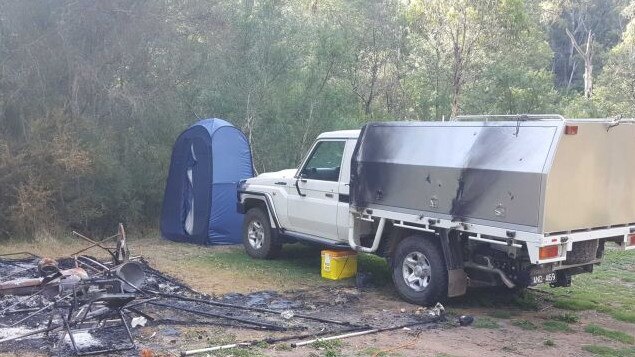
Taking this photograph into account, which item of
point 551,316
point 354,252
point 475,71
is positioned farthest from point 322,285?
point 475,71

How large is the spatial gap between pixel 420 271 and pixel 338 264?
1.61m

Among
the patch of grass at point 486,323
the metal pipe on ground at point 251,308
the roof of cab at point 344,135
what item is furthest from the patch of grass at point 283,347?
the roof of cab at point 344,135

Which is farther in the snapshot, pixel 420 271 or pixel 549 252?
pixel 420 271

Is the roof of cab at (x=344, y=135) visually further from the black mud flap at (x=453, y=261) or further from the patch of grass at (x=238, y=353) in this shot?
the patch of grass at (x=238, y=353)

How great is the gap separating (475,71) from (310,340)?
55.9 feet

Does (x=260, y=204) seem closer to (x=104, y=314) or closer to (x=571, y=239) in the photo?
(x=104, y=314)

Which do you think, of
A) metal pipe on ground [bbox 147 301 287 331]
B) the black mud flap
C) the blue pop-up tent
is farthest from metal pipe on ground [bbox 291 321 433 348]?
the blue pop-up tent

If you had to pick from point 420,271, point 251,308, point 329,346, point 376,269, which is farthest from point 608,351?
point 376,269

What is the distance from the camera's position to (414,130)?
27.5ft

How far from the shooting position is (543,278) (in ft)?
24.8

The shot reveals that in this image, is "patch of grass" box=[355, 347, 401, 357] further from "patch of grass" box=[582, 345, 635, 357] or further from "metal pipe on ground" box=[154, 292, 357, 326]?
"patch of grass" box=[582, 345, 635, 357]

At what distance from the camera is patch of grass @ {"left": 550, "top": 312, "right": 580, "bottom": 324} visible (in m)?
7.62

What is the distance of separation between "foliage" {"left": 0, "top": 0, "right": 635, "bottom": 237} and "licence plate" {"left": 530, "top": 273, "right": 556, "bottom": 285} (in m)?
7.92

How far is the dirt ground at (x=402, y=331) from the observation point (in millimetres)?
6387
